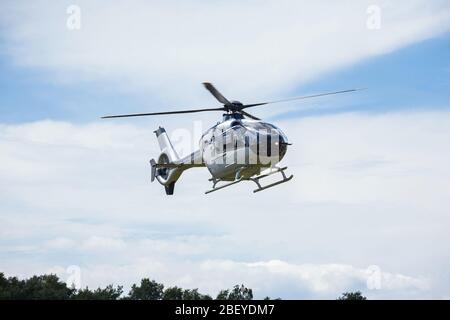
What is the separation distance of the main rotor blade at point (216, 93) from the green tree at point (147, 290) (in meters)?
71.3

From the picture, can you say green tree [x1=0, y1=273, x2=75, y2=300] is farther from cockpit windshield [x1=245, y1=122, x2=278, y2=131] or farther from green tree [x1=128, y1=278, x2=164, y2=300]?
cockpit windshield [x1=245, y1=122, x2=278, y2=131]

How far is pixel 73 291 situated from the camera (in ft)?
403

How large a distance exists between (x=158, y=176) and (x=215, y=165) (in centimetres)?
1497

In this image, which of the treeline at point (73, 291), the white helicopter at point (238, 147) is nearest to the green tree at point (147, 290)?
the treeline at point (73, 291)

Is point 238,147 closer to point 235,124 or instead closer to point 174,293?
point 235,124

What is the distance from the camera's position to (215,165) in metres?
63.2

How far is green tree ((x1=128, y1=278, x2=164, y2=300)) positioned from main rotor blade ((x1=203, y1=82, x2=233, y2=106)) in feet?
234

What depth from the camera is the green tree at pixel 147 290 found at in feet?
435

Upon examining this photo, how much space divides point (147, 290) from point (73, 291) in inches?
548

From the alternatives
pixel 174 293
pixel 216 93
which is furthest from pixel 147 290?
pixel 216 93

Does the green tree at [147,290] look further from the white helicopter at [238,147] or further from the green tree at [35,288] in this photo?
the white helicopter at [238,147]
